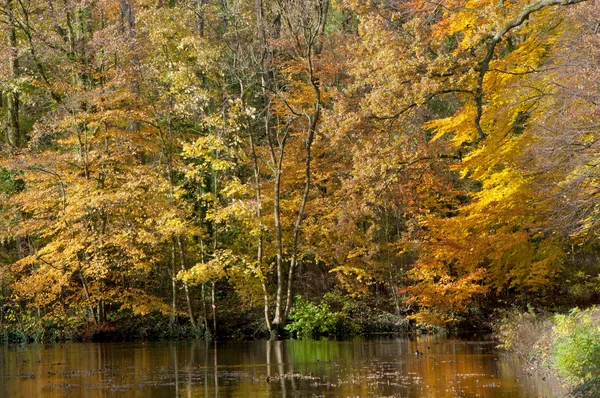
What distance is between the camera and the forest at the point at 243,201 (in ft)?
69.9

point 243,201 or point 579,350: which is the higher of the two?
point 243,201

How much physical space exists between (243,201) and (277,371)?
35.7 ft

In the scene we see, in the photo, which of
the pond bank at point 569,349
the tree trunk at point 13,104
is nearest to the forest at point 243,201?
the tree trunk at point 13,104

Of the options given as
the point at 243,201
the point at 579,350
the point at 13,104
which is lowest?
the point at 579,350

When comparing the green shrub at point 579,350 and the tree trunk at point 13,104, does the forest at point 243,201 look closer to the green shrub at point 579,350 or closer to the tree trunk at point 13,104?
the tree trunk at point 13,104

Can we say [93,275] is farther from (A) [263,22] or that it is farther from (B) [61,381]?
(B) [61,381]

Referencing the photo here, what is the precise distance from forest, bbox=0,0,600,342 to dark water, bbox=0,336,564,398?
336cm

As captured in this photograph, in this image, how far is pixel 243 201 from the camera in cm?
2447

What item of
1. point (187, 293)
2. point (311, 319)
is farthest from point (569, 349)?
point (187, 293)

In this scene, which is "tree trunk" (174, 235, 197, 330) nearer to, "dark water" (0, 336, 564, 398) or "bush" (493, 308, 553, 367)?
"dark water" (0, 336, 564, 398)

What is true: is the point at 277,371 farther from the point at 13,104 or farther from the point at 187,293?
the point at 13,104

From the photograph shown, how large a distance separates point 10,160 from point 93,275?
181 inches

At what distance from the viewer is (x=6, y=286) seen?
25.8 metres

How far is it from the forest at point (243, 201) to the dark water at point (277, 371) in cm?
336
